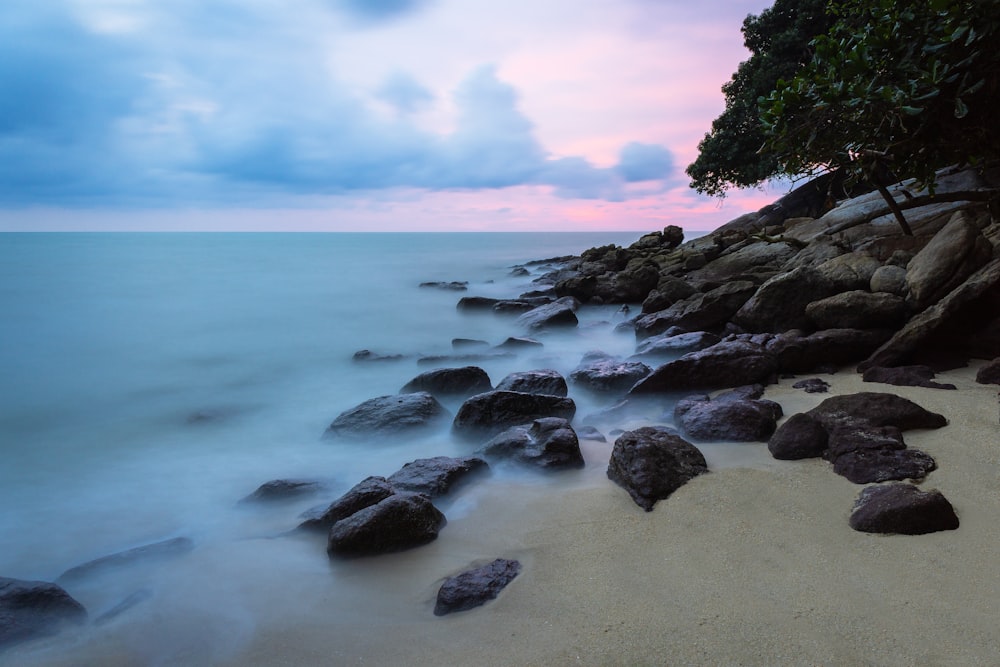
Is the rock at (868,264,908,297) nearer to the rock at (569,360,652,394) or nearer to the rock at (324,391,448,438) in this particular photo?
the rock at (569,360,652,394)

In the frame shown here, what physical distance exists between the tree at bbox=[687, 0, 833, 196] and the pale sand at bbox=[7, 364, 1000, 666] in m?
17.6

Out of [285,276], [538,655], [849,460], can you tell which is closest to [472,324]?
[849,460]

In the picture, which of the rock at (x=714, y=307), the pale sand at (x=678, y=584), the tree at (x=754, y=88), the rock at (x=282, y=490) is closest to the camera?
the pale sand at (x=678, y=584)

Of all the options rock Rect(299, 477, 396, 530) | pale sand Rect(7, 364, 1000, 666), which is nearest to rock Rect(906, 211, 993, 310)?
pale sand Rect(7, 364, 1000, 666)

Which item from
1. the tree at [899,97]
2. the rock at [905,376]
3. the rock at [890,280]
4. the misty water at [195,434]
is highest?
the tree at [899,97]

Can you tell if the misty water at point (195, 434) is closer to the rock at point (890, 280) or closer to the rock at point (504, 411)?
the rock at point (504, 411)

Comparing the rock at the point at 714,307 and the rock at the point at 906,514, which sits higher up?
the rock at the point at 714,307

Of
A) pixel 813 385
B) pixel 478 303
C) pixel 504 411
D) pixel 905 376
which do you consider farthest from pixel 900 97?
pixel 478 303

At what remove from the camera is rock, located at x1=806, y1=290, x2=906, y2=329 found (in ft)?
19.8

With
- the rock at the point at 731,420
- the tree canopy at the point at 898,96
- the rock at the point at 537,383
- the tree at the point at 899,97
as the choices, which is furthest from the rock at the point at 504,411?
the tree at the point at 899,97

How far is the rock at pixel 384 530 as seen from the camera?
3.65 meters

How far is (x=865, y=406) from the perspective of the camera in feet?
13.6

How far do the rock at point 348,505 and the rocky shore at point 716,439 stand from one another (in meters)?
0.01

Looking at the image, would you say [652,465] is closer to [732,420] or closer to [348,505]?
[732,420]
